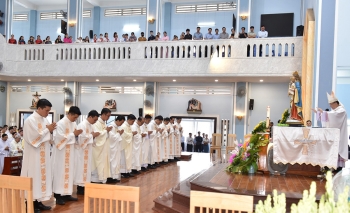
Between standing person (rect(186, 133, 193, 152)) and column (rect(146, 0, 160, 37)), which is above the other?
column (rect(146, 0, 160, 37))

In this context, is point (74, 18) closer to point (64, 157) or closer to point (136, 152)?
point (136, 152)

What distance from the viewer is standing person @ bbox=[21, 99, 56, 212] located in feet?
19.0

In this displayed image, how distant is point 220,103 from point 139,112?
11.8ft

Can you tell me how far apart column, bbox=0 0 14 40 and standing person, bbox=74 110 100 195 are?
12.7 m

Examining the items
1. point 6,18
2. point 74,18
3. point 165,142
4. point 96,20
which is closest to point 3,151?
point 165,142

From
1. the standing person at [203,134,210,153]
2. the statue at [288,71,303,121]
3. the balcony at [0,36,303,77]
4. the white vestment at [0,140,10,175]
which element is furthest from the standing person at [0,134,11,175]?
the standing person at [203,134,210,153]

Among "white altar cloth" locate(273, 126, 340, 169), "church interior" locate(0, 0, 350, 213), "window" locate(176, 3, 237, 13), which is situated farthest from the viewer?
"window" locate(176, 3, 237, 13)

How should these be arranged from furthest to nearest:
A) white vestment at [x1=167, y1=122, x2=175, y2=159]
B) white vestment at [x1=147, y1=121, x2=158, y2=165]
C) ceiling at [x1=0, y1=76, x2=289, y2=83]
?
ceiling at [x1=0, y1=76, x2=289, y2=83] → white vestment at [x1=167, y1=122, x2=175, y2=159] → white vestment at [x1=147, y1=121, x2=158, y2=165]

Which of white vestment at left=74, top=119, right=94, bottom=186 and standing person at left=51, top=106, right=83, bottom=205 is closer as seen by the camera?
standing person at left=51, top=106, right=83, bottom=205

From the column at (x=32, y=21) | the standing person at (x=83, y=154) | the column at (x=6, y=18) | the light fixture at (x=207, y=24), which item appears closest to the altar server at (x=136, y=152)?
the standing person at (x=83, y=154)

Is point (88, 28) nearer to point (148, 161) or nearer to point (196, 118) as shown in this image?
point (196, 118)

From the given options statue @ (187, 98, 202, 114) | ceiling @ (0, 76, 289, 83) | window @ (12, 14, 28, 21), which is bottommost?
statue @ (187, 98, 202, 114)

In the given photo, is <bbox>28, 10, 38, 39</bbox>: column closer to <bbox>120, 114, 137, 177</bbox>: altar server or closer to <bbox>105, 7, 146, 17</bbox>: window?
<bbox>105, 7, 146, 17</bbox>: window

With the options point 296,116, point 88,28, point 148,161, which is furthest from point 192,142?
point 296,116
